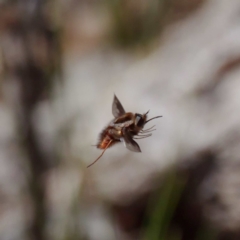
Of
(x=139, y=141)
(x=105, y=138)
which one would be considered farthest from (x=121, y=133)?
(x=139, y=141)

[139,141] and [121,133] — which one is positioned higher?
[139,141]

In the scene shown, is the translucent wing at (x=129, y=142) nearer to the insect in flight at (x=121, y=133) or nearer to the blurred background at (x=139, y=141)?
the insect in flight at (x=121, y=133)

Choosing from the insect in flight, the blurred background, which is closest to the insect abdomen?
the insect in flight

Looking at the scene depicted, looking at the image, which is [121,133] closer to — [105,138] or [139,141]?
[105,138]

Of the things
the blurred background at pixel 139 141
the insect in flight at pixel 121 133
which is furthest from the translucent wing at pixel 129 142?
the blurred background at pixel 139 141

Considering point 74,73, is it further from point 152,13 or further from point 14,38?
point 14,38
